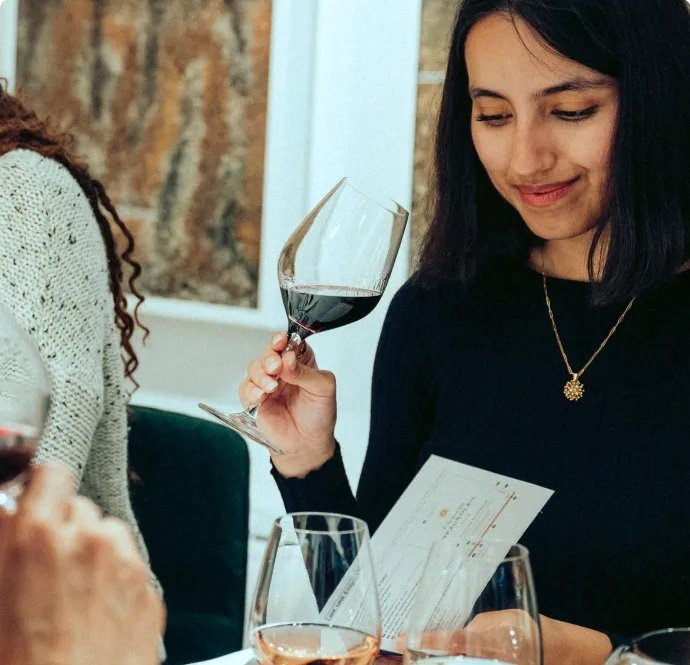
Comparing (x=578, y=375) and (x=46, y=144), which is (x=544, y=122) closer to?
(x=578, y=375)

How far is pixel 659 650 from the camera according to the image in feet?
1.99

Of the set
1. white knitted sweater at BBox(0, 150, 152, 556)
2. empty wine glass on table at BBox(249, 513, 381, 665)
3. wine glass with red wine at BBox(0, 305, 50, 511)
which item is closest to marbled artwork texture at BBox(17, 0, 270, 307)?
white knitted sweater at BBox(0, 150, 152, 556)

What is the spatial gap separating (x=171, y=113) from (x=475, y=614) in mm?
2009

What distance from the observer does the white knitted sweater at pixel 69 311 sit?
1.57 metres

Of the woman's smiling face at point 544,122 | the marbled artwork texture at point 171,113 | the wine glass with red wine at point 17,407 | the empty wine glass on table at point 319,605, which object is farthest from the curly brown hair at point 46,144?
the wine glass with red wine at point 17,407

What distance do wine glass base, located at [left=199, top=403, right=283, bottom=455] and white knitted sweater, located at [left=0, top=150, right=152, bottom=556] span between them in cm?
35

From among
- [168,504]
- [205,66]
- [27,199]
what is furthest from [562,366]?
[205,66]

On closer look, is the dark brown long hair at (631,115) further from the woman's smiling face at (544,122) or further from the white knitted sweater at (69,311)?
the white knitted sweater at (69,311)

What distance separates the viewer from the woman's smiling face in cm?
139

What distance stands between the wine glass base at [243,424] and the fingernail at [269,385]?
0.05 meters

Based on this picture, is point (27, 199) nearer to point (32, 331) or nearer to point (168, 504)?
point (32, 331)

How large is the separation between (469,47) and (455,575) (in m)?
0.93

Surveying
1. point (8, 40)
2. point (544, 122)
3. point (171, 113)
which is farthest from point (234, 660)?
point (8, 40)

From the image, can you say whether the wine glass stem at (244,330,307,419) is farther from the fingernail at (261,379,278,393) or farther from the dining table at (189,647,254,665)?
the dining table at (189,647,254,665)
